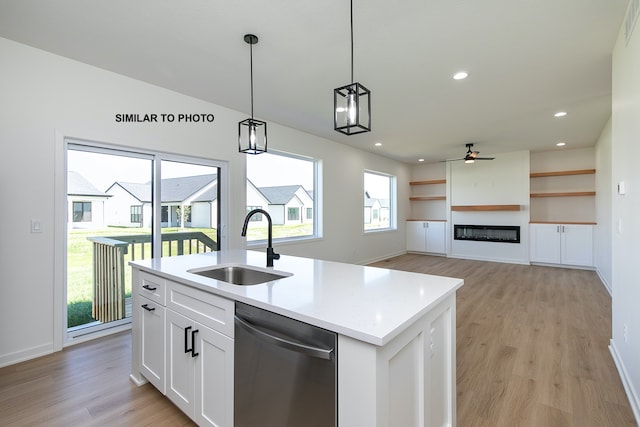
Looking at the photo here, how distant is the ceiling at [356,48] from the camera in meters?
2.12

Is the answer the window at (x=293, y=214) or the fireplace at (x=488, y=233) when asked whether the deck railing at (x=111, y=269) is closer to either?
the window at (x=293, y=214)

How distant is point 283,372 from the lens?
1245mm

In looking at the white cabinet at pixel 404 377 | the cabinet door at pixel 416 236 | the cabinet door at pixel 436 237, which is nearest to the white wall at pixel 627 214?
the white cabinet at pixel 404 377

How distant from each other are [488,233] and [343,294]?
282 inches

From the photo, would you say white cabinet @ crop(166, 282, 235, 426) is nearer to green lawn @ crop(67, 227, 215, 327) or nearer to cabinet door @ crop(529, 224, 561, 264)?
green lawn @ crop(67, 227, 215, 327)

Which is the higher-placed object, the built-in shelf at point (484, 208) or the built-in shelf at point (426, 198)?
the built-in shelf at point (426, 198)

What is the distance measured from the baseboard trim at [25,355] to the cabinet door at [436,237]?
7.64 m

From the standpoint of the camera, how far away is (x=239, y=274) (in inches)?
85.7

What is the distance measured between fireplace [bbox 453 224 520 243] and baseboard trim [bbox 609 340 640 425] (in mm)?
4730

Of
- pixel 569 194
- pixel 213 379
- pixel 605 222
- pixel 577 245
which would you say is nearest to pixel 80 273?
pixel 213 379

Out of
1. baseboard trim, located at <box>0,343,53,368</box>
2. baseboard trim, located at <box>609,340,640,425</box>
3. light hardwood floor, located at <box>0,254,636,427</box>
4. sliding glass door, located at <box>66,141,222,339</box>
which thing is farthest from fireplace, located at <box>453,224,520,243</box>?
baseboard trim, located at <box>0,343,53,368</box>

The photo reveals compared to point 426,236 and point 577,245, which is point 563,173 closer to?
point 577,245

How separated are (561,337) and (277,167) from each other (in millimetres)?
4205

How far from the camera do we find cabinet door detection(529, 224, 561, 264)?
6.39 meters
